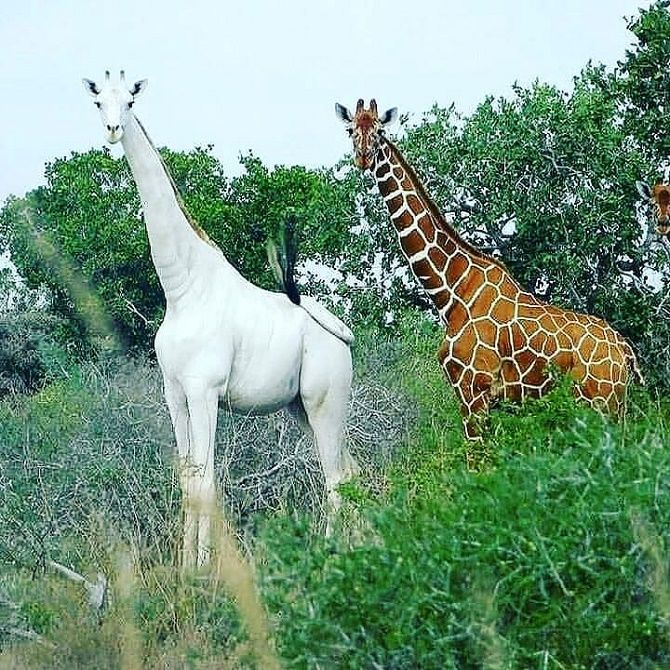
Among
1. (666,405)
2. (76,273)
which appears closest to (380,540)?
(666,405)

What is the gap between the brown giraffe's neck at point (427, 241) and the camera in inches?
289

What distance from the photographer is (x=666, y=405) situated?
24.6 feet

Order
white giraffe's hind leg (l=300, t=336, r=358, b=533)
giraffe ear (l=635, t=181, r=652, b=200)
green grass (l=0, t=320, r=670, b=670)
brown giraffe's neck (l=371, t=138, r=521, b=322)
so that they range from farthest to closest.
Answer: giraffe ear (l=635, t=181, r=652, b=200) → white giraffe's hind leg (l=300, t=336, r=358, b=533) → brown giraffe's neck (l=371, t=138, r=521, b=322) → green grass (l=0, t=320, r=670, b=670)

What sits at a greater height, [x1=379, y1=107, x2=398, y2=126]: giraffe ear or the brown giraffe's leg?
[x1=379, y1=107, x2=398, y2=126]: giraffe ear

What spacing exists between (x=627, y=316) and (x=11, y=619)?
5057 mm

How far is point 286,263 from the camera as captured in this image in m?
7.60

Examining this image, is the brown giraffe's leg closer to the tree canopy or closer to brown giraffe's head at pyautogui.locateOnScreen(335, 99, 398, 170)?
brown giraffe's head at pyautogui.locateOnScreen(335, 99, 398, 170)

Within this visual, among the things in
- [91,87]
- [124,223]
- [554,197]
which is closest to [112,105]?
[91,87]

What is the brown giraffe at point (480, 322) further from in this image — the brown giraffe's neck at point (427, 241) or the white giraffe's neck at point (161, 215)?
the white giraffe's neck at point (161, 215)

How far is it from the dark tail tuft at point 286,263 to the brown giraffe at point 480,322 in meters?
0.58

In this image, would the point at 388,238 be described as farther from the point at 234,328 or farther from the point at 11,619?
the point at 11,619

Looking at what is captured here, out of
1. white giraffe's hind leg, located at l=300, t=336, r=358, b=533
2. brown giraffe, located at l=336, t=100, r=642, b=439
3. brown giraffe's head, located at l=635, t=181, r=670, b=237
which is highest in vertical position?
brown giraffe's head, located at l=635, t=181, r=670, b=237

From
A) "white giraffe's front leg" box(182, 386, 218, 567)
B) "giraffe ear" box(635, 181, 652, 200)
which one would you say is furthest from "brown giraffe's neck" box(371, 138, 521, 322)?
"white giraffe's front leg" box(182, 386, 218, 567)

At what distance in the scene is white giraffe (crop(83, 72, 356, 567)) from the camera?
6898 millimetres
